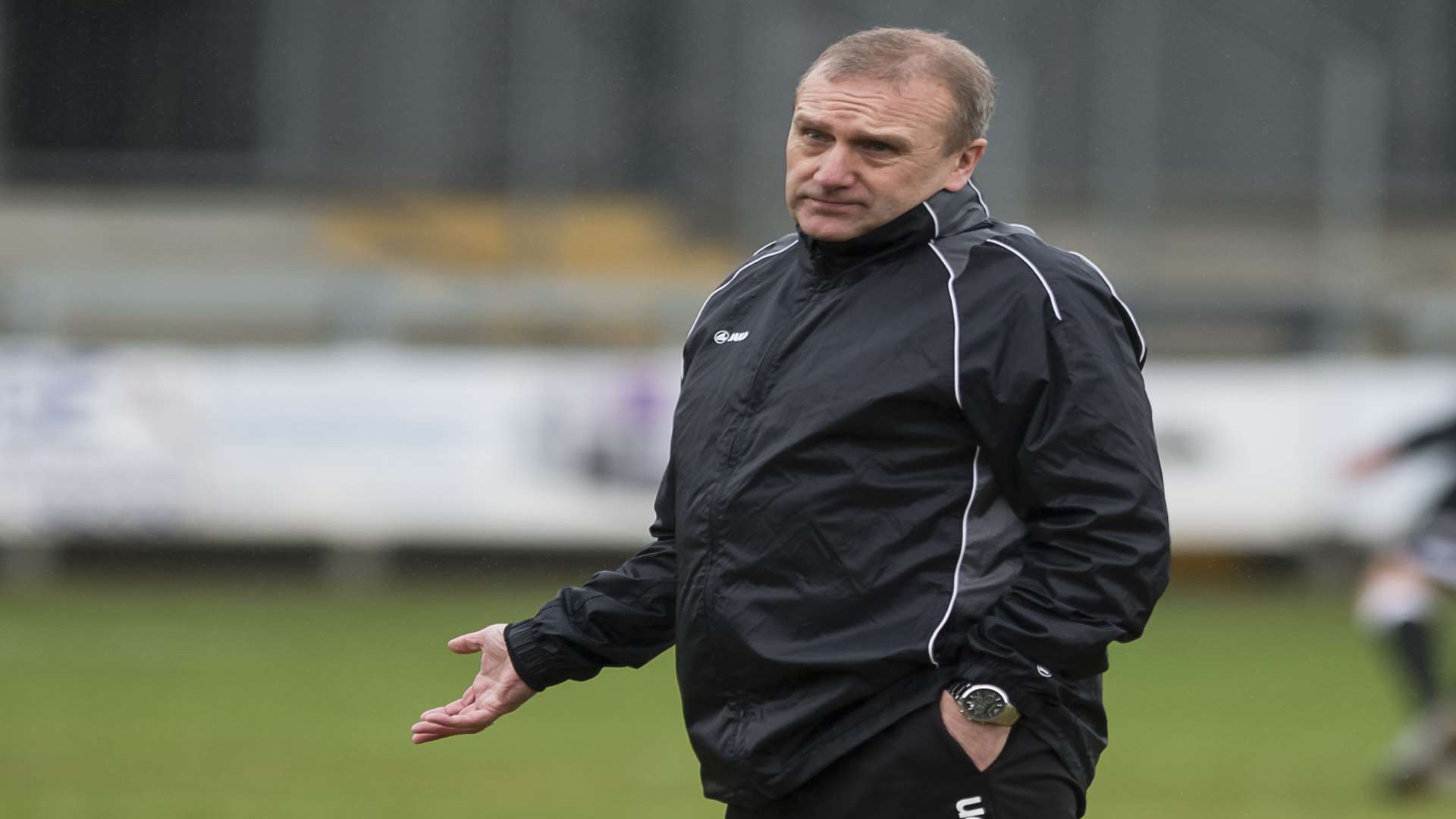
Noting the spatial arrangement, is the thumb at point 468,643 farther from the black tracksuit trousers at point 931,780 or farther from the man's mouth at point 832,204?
the man's mouth at point 832,204

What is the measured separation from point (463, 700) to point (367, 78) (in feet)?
58.7

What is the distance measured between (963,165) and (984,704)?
845mm

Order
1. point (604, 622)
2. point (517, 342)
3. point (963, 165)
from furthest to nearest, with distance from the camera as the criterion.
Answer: point (517, 342) → point (604, 622) → point (963, 165)

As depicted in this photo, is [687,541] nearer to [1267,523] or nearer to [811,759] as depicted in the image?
[811,759]

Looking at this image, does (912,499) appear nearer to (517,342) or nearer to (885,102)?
(885,102)

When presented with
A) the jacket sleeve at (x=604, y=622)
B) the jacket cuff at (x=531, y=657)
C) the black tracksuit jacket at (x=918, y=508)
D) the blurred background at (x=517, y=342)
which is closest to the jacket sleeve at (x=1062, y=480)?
the black tracksuit jacket at (x=918, y=508)

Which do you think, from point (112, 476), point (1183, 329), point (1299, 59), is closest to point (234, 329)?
point (112, 476)

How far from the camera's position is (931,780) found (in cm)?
315

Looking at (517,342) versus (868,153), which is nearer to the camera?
(868,153)

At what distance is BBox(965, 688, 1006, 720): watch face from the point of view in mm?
3070

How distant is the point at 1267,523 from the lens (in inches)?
599

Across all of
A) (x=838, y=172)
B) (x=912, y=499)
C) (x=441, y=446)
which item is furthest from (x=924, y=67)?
(x=441, y=446)

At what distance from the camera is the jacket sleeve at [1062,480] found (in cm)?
305

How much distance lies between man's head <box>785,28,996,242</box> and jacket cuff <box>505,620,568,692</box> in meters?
0.85
